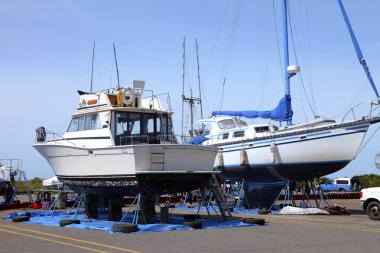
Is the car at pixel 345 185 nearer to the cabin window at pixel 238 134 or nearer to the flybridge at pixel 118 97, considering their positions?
the cabin window at pixel 238 134

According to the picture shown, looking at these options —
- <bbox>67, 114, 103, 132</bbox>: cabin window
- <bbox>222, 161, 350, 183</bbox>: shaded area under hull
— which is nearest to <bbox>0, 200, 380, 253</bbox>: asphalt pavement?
<bbox>67, 114, 103, 132</bbox>: cabin window

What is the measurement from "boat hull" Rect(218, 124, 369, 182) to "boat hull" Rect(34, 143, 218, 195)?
8807 millimetres

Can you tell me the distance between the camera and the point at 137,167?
15.8 metres

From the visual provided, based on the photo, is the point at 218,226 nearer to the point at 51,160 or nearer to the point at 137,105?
the point at 137,105

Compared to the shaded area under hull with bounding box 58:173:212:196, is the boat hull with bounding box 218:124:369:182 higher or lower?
higher

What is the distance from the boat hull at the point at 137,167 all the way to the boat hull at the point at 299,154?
881 cm

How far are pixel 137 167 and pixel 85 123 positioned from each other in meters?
3.96

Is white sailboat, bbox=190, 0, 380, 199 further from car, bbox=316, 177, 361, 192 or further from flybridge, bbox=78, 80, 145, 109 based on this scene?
car, bbox=316, 177, 361, 192

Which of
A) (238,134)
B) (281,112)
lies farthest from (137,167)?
(281,112)

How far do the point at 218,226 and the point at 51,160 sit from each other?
24.2ft

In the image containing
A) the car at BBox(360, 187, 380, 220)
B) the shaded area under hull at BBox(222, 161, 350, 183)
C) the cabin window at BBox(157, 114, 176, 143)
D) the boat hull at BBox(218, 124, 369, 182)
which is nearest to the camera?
the cabin window at BBox(157, 114, 176, 143)

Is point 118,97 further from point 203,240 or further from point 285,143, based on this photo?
point 285,143

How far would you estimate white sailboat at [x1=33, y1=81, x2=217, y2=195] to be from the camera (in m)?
16.0

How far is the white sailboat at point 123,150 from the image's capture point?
16.0 metres
